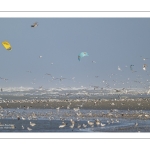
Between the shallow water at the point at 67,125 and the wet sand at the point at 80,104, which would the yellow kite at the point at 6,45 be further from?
the wet sand at the point at 80,104

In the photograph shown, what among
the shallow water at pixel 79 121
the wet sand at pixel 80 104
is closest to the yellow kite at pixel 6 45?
the shallow water at pixel 79 121

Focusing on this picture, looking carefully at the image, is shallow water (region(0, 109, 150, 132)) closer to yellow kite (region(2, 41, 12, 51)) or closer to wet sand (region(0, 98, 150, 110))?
wet sand (region(0, 98, 150, 110))

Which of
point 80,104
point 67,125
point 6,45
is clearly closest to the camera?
point 6,45

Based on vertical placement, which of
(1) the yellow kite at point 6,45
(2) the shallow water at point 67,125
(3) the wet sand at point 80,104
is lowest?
(2) the shallow water at point 67,125

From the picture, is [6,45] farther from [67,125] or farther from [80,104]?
[80,104]

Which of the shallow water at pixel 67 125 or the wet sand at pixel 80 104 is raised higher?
the wet sand at pixel 80 104

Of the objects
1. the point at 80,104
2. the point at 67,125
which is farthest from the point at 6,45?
the point at 80,104

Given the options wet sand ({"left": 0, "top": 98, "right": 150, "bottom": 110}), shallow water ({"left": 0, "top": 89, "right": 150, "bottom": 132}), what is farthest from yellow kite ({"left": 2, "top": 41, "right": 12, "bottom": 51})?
wet sand ({"left": 0, "top": 98, "right": 150, "bottom": 110})

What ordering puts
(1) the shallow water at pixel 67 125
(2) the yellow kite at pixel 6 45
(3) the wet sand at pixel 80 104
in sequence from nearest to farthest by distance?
(2) the yellow kite at pixel 6 45 → (1) the shallow water at pixel 67 125 → (3) the wet sand at pixel 80 104

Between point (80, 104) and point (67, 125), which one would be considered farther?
point (80, 104)
